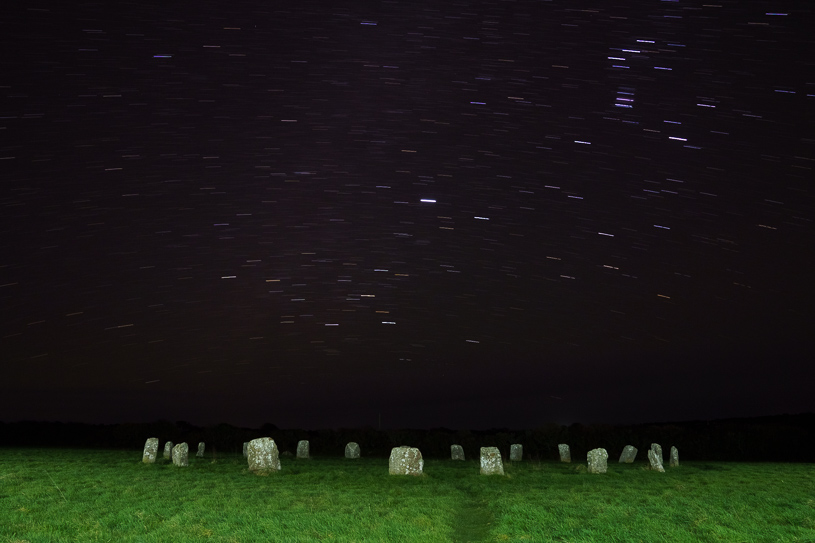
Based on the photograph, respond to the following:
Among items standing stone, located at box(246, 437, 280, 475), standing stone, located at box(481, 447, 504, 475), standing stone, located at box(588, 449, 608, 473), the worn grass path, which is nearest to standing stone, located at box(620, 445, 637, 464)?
standing stone, located at box(588, 449, 608, 473)

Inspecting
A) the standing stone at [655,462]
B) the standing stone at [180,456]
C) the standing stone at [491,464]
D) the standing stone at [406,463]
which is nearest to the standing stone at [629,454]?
the standing stone at [655,462]

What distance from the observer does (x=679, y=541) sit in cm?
1049

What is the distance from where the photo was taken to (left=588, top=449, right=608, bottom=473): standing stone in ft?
75.4

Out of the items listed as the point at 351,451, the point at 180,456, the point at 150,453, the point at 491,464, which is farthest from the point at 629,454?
the point at 150,453

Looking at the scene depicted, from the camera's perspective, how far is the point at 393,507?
1382cm

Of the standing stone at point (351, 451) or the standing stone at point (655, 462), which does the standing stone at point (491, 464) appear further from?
the standing stone at point (351, 451)

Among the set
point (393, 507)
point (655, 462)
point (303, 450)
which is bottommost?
point (393, 507)

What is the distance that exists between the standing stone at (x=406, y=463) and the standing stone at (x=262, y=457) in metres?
4.39

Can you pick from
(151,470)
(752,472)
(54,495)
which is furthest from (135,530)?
(752,472)

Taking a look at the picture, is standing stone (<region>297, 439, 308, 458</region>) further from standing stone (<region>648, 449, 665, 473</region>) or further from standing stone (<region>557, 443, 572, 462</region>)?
standing stone (<region>648, 449, 665, 473</region>)

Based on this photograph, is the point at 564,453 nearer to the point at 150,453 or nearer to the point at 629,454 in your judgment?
the point at 629,454

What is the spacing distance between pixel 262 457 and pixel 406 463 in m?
5.26

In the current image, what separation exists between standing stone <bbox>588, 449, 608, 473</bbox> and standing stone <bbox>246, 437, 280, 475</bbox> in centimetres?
1175

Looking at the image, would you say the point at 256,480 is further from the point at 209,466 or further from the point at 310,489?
the point at 209,466
